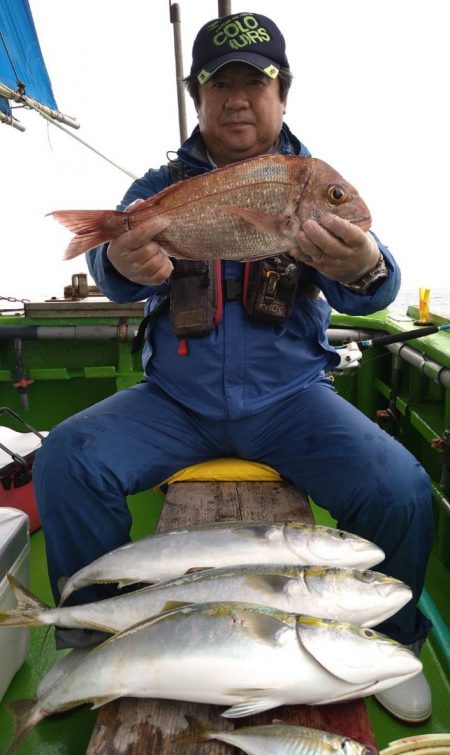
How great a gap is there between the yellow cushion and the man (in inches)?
2.0

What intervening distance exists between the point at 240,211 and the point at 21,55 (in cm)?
1439

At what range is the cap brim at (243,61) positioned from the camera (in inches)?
97.0

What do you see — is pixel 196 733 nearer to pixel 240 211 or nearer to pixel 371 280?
pixel 240 211

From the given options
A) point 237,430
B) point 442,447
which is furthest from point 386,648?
point 442,447

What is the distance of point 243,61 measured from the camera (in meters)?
2.47

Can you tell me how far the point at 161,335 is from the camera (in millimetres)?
2797

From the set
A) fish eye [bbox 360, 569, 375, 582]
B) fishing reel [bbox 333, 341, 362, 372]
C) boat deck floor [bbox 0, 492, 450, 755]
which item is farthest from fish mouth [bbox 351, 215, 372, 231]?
boat deck floor [bbox 0, 492, 450, 755]

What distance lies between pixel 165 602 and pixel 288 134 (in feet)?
7.86

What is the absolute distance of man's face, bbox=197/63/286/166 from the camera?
2555mm

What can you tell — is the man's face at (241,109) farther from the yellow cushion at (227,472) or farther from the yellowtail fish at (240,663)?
the yellowtail fish at (240,663)

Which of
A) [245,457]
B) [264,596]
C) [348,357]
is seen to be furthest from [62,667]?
[348,357]

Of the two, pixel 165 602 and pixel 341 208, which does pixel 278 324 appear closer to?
pixel 341 208

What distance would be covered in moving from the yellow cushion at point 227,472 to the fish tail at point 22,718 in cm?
125

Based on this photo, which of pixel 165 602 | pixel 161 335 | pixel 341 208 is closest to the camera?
pixel 165 602
